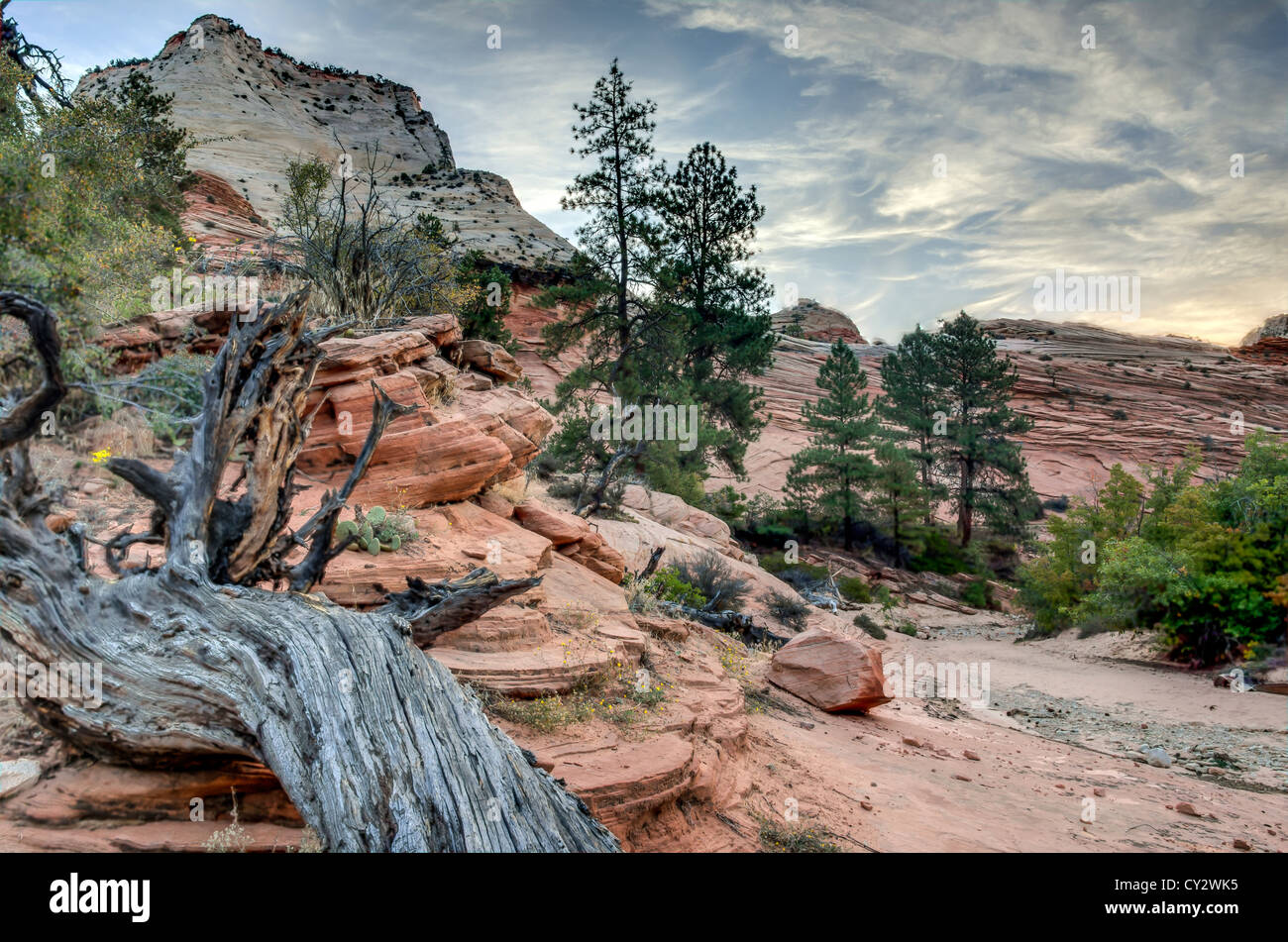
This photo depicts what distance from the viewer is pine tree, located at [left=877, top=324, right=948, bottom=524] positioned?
31.5m

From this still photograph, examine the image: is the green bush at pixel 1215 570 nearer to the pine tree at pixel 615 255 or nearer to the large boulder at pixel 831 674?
the large boulder at pixel 831 674

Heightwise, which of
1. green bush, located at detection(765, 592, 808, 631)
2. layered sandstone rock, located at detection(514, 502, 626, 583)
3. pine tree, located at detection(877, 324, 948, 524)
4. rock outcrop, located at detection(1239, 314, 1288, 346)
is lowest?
green bush, located at detection(765, 592, 808, 631)

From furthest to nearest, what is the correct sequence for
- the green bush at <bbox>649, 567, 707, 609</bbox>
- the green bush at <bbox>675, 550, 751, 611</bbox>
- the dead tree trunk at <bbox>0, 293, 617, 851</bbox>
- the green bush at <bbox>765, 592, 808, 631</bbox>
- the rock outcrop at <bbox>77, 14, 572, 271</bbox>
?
the rock outcrop at <bbox>77, 14, 572, 271</bbox> < the green bush at <bbox>765, 592, 808, 631</bbox> < the green bush at <bbox>675, 550, 751, 611</bbox> < the green bush at <bbox>649, 567, 707, 609</bbox> < the dead tree trunk at <bbox>0, 293, 617, 851</bbox>

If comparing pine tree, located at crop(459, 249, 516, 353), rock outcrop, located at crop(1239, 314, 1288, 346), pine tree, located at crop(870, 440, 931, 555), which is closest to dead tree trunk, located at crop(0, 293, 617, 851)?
pine tree, located at crop(459, 249, 516, 353)

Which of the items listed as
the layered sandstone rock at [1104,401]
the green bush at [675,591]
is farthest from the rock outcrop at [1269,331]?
the green bush at [675,591]

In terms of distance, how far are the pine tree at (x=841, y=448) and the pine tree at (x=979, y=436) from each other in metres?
5.39

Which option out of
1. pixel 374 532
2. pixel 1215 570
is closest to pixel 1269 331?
pixel 1215 570

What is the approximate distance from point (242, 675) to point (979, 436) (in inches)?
1290

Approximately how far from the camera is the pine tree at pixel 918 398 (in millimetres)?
31516

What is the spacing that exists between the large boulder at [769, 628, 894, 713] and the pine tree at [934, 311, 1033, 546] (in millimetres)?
24859

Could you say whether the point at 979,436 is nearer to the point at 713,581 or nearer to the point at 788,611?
the point at 788,611

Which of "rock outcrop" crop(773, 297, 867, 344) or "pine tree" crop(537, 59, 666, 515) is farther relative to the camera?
"rock outcrop" crop(773, 297, 867, 344)

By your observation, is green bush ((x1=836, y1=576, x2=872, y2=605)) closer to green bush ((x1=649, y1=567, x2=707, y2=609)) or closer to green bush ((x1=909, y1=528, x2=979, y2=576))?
green bush ((x1=909, y1=528, x2=979, y2=576))
